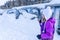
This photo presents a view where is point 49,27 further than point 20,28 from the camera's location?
No

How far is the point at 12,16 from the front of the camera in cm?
1217

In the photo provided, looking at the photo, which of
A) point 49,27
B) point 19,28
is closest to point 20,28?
point 19,28

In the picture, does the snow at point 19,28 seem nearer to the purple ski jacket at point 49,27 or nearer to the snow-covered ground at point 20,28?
the snow-covered ground at point 20,28

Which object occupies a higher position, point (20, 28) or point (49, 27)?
point (49, 27)

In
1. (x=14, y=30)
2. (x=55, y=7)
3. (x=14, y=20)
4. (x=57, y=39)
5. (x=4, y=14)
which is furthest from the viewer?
(x=4, y=14)

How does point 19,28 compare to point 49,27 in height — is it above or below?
below

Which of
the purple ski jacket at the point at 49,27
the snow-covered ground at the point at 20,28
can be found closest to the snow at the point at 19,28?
the snow-covered ground at the point at 20,28

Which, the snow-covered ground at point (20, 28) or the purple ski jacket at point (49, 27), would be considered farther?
the snow-covered ground at point (20, 28)

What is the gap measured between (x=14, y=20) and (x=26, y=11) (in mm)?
860

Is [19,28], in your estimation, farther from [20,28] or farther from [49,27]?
[49,27]

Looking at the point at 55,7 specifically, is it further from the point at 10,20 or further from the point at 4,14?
the point at 4,14

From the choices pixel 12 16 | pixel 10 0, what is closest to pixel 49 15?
pixel 12 16

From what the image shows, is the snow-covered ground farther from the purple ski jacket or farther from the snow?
the purple ski jacket

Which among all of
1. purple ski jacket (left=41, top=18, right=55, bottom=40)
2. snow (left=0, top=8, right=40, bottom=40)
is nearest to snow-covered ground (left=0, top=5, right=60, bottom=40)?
snow (left=0, top=8, right=40, bottom=40)
